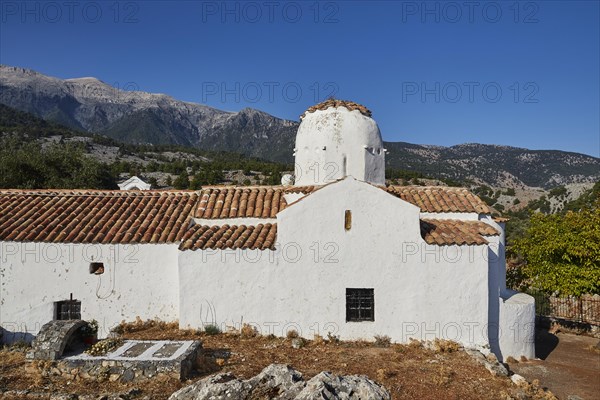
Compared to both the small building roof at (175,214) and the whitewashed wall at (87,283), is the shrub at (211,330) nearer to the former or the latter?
the whitewashed wall at (87,283)

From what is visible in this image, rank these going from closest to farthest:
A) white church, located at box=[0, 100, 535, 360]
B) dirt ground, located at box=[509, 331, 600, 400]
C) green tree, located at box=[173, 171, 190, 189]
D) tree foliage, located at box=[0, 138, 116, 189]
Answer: dirt ground, located at box=[509, 331, 600, 400] → white church, located at box=[0, 100, 535, 360] → tree foliage, located at box=[0, 138, 116, 189] → green tree, located at box=[173, 171, 190, 189]

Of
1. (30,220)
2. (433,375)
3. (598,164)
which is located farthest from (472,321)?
(598,164)

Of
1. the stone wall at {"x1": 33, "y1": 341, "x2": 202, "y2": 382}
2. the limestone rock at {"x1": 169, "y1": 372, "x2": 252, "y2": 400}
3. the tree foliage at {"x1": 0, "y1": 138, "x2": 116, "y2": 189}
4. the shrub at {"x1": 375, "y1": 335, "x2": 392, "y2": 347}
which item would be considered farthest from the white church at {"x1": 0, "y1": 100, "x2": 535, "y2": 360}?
the tree foliage at {"x1": 0, "y1": 138, "x2": 116, "y2": 189}

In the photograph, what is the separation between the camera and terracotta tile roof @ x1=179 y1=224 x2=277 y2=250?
42.1 feet

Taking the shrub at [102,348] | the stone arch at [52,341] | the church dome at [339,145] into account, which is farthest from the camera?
the church dome at [339,145]

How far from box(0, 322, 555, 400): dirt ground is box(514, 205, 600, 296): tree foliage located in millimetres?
9109

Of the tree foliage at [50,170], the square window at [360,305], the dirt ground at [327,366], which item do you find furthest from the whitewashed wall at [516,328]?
the tree foliage at [50,170]

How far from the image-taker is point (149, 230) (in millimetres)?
14273

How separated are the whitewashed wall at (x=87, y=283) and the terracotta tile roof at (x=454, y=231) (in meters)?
8.54

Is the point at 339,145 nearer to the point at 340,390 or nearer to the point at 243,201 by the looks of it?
the point at 243,201

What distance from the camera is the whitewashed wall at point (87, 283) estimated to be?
13.6m

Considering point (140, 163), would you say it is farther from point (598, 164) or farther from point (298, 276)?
point (598, 164)

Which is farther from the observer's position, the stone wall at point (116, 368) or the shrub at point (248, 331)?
the shrub at point (248, 331)

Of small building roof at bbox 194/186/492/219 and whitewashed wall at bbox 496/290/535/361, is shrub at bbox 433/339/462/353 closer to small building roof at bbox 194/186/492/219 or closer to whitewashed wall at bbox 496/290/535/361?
whitewashed wall at bbox 496/290/535/361
